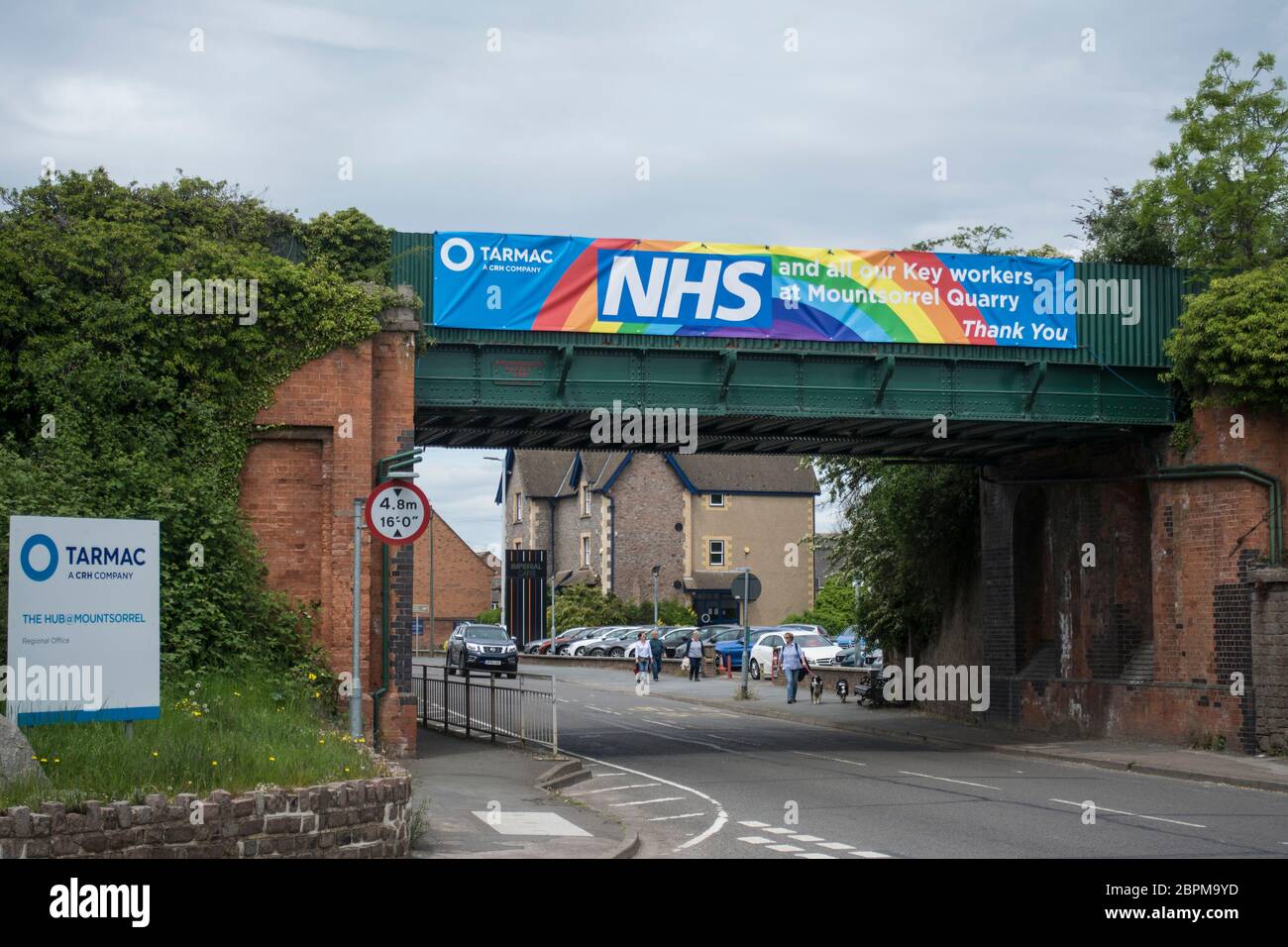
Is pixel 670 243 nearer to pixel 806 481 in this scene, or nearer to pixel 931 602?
pixel 931 602

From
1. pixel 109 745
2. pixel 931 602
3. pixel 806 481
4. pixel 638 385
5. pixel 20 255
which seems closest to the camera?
pixel 109 745

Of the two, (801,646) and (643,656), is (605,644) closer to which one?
(801,646)

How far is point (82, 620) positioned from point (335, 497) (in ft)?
33.5

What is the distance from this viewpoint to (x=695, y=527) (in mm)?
75625

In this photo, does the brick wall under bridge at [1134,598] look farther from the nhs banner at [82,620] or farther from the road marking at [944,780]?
the nhs banner at [82,620]

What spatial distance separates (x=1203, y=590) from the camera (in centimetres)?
2456

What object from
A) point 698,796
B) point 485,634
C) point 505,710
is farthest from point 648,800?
point 485,634

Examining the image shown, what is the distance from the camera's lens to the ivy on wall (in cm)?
→ 1944

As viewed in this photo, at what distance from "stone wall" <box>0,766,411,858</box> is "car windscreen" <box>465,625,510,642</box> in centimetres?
3471

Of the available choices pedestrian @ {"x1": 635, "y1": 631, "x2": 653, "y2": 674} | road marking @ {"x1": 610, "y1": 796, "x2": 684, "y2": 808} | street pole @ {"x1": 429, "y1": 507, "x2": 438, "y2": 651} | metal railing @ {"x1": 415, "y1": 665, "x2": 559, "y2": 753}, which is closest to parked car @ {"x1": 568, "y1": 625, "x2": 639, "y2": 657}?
street pole @ {"x1": 429, "y1": 507, "x2": 438, "y2": 651}

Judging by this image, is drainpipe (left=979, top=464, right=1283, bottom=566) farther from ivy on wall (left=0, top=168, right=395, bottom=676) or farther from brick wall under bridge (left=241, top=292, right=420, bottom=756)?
ivy on wall (left=0, top=168, right=395, bottom=676)

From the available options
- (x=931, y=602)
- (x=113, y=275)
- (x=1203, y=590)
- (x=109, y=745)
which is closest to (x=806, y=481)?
(x=931, y=602)

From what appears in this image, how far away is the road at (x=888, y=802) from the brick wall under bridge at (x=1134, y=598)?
287 cm

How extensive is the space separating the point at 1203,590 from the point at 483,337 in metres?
12.8
